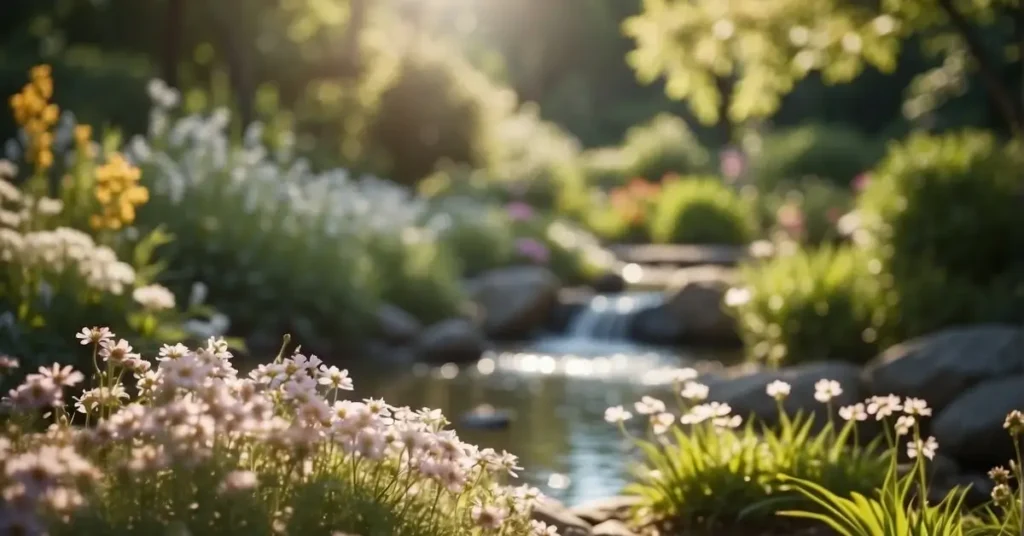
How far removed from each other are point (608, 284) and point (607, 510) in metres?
13.6

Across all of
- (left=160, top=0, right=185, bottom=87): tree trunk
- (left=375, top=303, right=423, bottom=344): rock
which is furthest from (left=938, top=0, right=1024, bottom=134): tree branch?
(left=160, top=0, right=185, bottom=87): tree trunk

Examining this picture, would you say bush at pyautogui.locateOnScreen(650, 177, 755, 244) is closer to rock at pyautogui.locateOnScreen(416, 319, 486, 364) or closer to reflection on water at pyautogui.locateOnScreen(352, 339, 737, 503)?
reflection on water at pyautogui.locateOnScreen(352, 339, 737, 503)

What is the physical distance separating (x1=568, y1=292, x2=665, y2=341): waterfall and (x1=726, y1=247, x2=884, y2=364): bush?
5.23m

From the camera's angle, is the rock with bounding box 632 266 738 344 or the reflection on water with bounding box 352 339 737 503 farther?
the rock with bounding box 632 266 738 344

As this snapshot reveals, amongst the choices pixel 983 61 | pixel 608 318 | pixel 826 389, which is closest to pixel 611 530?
pixel 826 389

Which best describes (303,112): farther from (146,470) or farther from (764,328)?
(146,470)

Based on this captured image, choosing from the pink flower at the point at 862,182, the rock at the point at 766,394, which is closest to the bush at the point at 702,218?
the pink flower at the point at 862,182

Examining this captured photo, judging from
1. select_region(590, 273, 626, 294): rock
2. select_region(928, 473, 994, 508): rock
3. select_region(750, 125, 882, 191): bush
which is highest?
select_region(750, 125, 882, 191): bush

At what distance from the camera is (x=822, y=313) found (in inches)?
450

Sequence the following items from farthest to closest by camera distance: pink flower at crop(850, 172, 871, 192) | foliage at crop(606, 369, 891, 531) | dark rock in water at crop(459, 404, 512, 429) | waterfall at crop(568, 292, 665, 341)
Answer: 1. pink flower at crop(850, 172, 871, 192)
2. waterfall at crop(568, 292, 665, 341)
3. dark rock in water at crop(459, 404, 512, 429)
4. foliage at crop(606, 369, 891, 531)

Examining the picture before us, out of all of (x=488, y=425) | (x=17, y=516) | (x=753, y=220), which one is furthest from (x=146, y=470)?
(x=753, y=220)

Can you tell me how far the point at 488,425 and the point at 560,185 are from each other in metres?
16.8

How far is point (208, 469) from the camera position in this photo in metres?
3.71

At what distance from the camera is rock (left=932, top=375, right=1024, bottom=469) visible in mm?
7820
